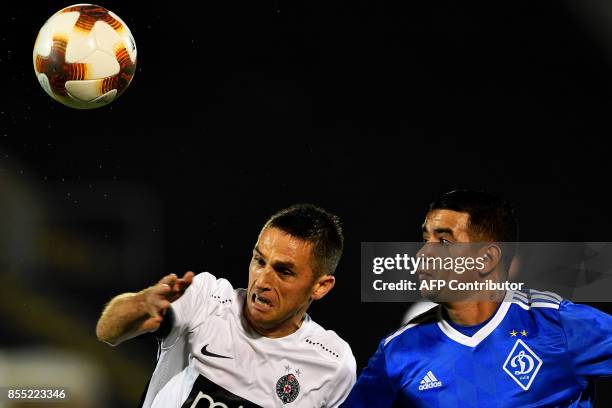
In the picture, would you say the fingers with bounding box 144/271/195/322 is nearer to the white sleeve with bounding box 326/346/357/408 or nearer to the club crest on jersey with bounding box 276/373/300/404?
the club crest on jersey with bounding box 276/373/300/404

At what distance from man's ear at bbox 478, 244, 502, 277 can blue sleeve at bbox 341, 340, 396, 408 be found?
0.48 m

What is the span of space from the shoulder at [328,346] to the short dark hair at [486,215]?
1.97ft

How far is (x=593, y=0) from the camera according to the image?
16.1 ft

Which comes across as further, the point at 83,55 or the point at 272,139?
the point at 272,139

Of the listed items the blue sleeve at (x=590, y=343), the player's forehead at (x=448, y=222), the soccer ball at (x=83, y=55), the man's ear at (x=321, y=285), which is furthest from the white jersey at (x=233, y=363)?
the soccer ball at (x=83, y=55)

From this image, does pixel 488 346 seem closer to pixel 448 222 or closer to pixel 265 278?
pixel 448 222

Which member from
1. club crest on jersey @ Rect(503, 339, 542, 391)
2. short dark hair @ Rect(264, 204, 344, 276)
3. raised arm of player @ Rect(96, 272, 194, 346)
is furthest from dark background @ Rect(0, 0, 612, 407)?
raised arm of player @ Rect(96, 272, 194, 346)

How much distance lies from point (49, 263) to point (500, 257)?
284 cm

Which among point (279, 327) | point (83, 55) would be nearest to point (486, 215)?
point (279, 327)

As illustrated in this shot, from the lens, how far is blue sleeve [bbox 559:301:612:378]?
2811mm

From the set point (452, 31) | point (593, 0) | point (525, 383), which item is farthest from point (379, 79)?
point (525, 383)

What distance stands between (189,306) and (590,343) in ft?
4.48

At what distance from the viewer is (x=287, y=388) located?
2926 mm

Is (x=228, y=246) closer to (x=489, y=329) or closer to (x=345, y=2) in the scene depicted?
(x=345, y=2)
